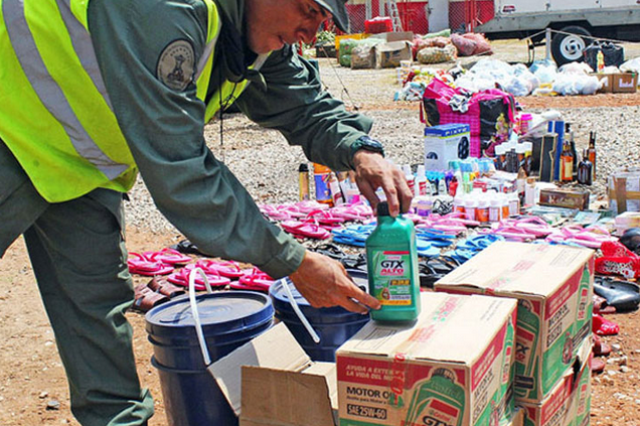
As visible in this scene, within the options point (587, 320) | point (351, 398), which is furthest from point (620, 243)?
point (351, 398)

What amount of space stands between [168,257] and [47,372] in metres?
1.90

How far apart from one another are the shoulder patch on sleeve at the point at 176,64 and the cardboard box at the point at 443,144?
18.4 ft

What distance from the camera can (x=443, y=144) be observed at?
7520mm

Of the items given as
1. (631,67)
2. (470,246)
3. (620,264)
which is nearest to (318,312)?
(620,264)

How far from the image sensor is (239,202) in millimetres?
2266

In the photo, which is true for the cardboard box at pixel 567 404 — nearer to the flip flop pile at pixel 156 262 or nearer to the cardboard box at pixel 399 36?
the flip flop pile at pixel 156 262

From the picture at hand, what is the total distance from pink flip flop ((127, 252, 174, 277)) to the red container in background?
23640 mm

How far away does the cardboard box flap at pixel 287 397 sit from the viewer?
2320mm

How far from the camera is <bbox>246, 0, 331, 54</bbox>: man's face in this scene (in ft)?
7.59

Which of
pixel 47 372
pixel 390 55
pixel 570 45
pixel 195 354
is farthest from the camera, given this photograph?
pixel 390 55

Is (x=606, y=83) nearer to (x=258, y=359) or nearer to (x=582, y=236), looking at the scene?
(x=582, y=236)

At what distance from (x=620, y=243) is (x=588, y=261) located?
299cm

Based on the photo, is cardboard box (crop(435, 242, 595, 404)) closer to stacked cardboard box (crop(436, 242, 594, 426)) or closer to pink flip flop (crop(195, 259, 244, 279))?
stacked cardboard box (crop(436, 242, 594, 426))

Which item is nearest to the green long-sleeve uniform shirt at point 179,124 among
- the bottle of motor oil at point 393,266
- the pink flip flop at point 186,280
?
the bottle of motor oil at point 393,266
